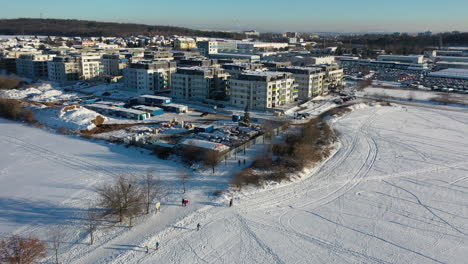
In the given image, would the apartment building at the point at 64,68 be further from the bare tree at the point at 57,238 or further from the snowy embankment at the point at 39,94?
the bare tree at the point at 57,238

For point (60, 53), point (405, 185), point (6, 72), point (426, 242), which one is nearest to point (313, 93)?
point (405, 185)

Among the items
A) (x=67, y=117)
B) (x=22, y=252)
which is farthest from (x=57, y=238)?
A: (x=67, y=117)

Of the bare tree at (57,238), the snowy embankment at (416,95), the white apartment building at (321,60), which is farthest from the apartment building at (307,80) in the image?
the bare tree at (57,238)

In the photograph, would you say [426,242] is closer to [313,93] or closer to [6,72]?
[313,93]

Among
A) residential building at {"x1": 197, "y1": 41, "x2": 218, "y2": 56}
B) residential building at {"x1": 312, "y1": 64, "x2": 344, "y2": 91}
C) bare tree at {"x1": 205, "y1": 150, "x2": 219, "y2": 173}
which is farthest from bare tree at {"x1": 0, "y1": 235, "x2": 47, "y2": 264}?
residential building at {"x1": 197, "y1": 41, "x2": 218, "y2": 56}

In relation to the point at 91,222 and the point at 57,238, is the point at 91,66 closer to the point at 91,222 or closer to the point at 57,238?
the point at 91,222
